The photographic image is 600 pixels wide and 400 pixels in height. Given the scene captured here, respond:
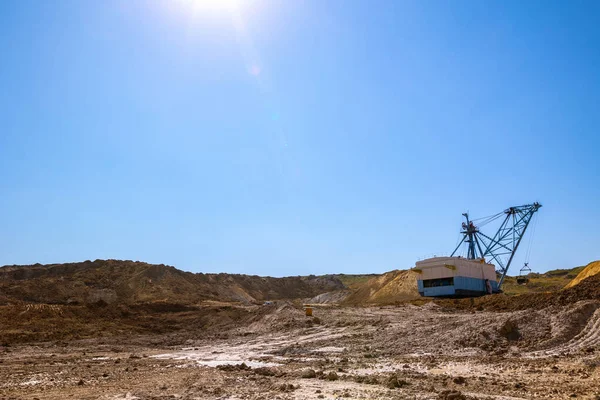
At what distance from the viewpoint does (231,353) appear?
23.6m

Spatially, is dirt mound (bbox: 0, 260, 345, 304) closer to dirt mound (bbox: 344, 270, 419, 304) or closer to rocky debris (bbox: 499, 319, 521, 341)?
dirt mound (bbox: 344, 270, 419, 304)

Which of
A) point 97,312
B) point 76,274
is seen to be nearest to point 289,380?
point 97,312

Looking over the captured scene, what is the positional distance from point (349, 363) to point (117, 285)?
5022cm

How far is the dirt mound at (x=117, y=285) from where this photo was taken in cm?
5217

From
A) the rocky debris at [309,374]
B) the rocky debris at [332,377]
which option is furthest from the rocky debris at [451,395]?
the rocky debris at [309,374]

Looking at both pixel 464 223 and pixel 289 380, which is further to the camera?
pixel 464 223

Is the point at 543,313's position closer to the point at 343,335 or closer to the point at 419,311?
the point at 343,335

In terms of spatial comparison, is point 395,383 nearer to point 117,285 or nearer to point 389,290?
point 389,290

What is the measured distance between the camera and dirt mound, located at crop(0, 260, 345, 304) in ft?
171

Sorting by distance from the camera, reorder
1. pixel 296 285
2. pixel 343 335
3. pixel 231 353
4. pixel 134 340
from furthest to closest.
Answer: pixel 296 285
pixel 134 340
pixel 343 335
pixel 231 353

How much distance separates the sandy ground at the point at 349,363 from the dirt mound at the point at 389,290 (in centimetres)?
2812

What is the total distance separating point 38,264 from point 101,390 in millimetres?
68242

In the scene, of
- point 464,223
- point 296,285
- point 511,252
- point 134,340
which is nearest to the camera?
point 134,340

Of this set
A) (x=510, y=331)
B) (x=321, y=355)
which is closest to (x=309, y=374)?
(x=321, y=355)
